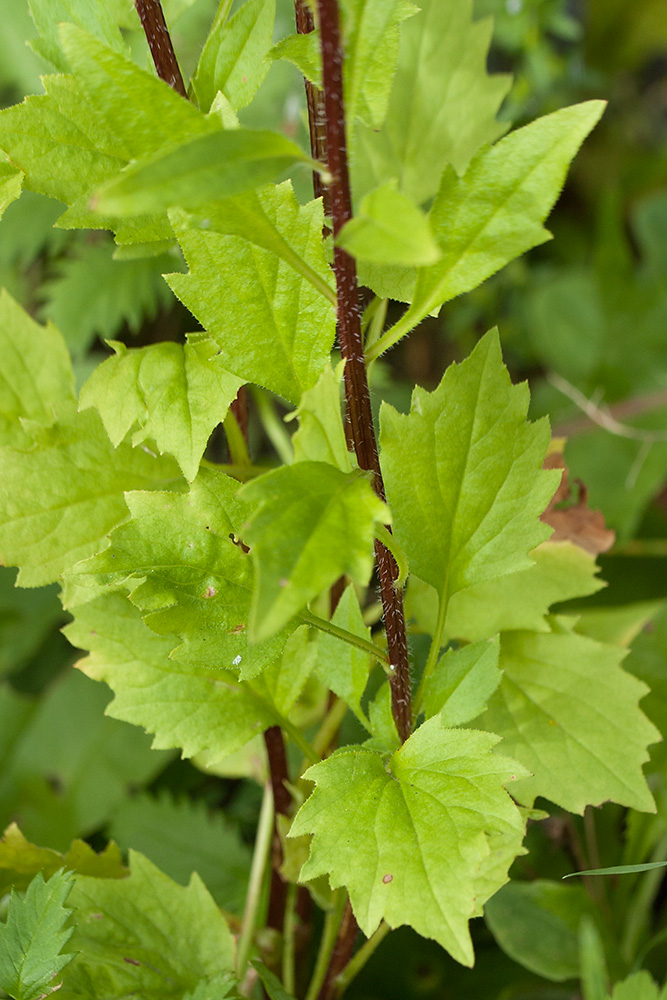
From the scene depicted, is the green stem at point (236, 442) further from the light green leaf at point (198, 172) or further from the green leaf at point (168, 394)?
the light green leaf at point (198, 172)

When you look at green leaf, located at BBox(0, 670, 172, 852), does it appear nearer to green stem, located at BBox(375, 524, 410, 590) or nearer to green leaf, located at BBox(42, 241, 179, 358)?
green leaf, located at BBox(42, 241, 179, 358)

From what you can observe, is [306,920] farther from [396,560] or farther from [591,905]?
[396,560]

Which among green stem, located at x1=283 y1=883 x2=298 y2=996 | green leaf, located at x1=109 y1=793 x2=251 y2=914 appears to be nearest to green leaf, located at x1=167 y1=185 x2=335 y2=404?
green stem, located at x1=283 y1=883 x2=298 y2=996

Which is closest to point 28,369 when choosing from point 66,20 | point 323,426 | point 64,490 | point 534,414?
point 64,490

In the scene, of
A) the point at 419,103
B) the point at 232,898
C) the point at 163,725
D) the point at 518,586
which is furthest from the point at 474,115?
the point at 232,898

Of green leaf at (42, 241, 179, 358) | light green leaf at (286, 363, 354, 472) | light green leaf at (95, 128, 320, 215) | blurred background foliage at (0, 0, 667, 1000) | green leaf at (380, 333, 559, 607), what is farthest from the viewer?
green leaf at (42, 241, 179, 358)

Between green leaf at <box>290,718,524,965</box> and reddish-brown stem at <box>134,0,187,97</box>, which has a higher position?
reddish-brown stem at <box>134,0,187,97</box>

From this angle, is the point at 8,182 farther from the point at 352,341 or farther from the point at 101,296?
the point at 101,296
